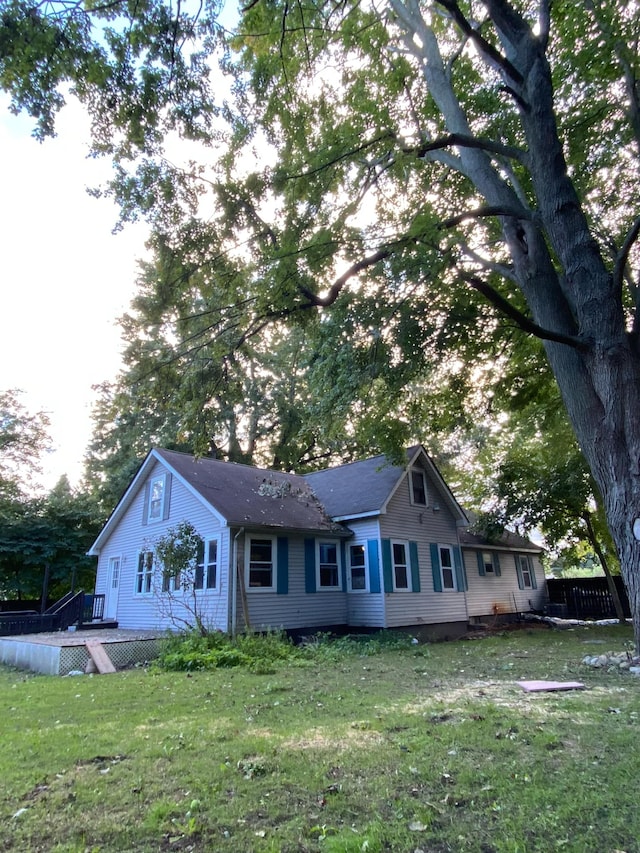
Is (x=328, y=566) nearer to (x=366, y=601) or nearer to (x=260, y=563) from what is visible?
(x=366, y=601)

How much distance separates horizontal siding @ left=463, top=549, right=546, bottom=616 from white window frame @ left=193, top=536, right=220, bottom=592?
9930mm

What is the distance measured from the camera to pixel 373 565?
1484cm

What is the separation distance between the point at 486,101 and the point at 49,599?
2354 cm

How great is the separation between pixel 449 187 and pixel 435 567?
11327mm

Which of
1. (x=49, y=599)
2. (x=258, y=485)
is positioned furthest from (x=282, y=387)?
(x=49, y=599)

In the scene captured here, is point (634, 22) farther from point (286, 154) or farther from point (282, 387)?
point (282, 387)

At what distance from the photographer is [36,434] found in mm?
25031

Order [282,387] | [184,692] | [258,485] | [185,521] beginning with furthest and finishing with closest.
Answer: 1. [282,387]
2. [258,485]
3. [185,521]
4. [184,692]

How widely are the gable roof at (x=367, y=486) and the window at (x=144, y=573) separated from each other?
5.74m

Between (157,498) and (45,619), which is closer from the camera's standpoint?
(45,619)

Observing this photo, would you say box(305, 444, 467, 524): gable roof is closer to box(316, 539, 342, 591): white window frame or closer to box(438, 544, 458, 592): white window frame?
box(316, 539, 342, 591): white window frame

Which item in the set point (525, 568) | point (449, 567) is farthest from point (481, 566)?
point (525, 568)

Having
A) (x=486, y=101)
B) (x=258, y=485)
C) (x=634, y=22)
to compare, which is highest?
(x=486, y=101)

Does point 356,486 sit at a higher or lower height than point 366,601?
higher
